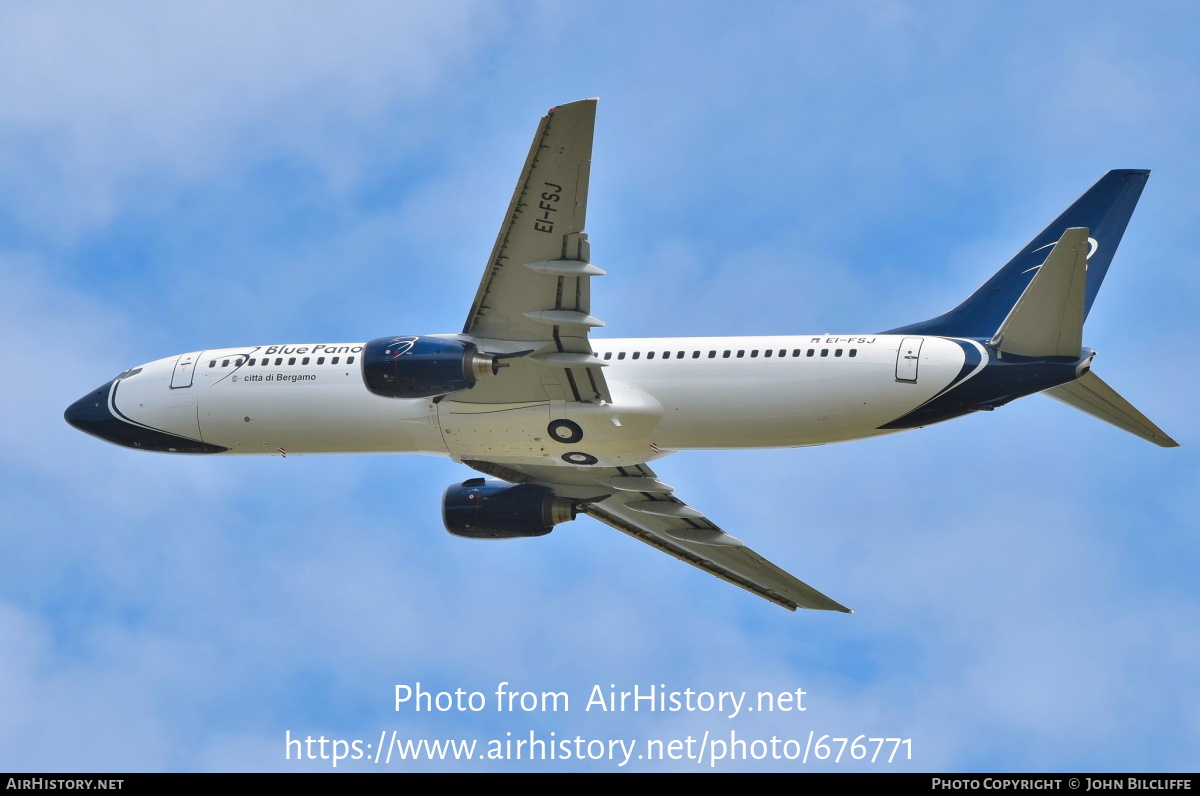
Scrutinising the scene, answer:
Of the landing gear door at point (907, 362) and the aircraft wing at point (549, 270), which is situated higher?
the aircraft wing at point (549, 270)

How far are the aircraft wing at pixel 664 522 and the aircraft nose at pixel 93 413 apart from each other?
9601 mm

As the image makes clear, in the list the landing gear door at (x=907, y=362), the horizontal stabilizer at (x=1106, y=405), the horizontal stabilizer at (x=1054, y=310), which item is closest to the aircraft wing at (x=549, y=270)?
→ the landing gear door at (x=907, y=362)

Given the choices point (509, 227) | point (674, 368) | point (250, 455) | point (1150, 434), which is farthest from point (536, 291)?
point (1150, 434)

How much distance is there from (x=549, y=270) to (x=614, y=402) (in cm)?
442

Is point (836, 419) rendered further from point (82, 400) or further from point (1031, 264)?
point (82, 400)

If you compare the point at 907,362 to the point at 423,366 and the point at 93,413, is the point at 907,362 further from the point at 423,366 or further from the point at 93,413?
the point at 93,413

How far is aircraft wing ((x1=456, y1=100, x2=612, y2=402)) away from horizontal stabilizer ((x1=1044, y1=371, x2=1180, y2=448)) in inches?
388

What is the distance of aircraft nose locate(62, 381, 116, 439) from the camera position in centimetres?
3731

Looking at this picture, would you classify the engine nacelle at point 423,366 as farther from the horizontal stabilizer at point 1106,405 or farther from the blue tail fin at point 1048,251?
the horizontal stabilizer at point 1106,405

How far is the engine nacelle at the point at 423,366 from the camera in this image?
31406 millimetres

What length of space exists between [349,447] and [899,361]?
13.0m

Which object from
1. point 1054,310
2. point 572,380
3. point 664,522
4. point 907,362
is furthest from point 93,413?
point 1054,310

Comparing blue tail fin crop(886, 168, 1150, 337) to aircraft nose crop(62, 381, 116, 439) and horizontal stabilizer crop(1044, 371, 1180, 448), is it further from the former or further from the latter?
aircraft nose crop(62, 381, 116, 439)

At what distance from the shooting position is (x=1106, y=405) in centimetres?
3128
